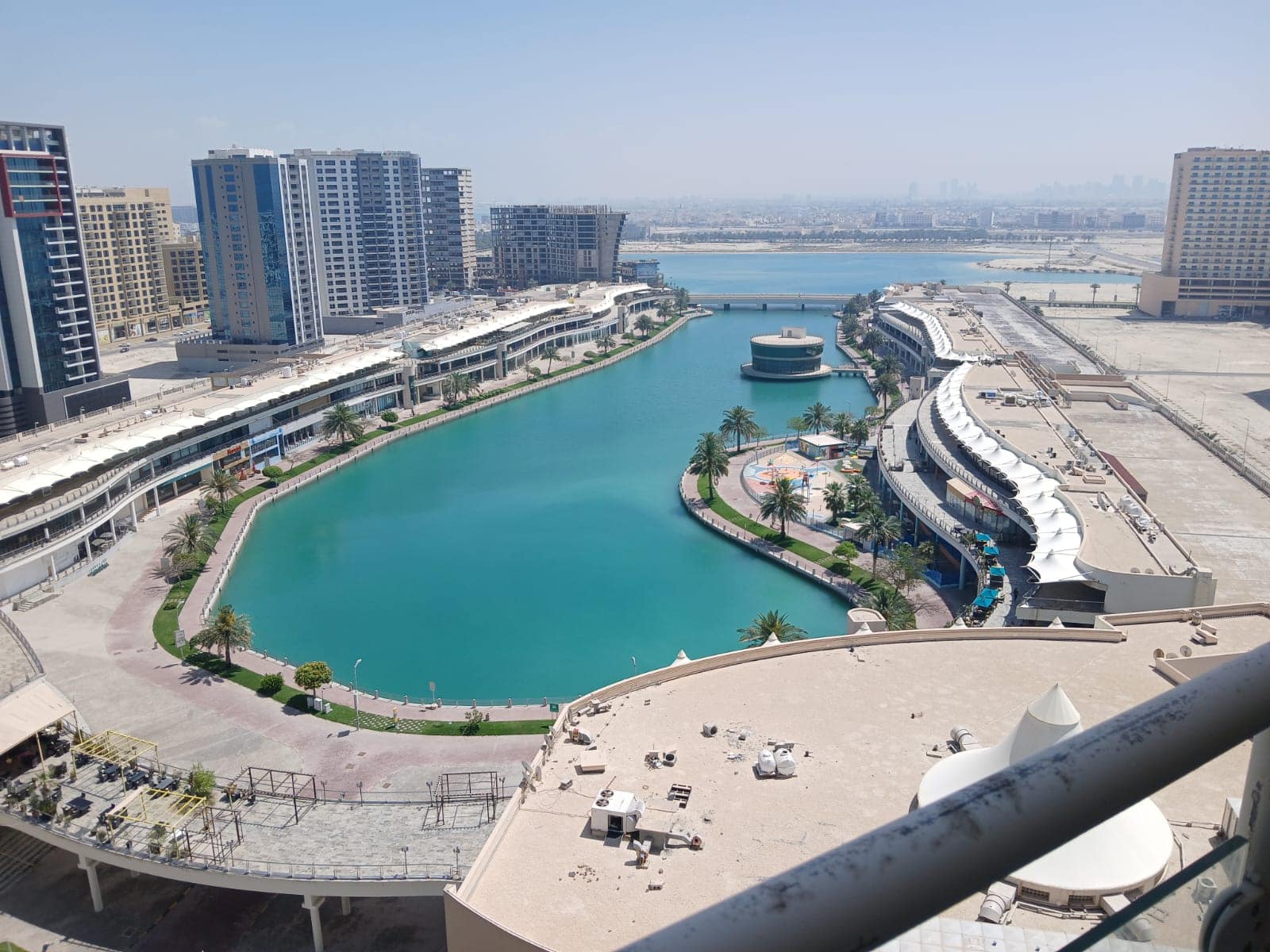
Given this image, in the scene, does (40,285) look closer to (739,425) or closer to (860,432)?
(739,425)

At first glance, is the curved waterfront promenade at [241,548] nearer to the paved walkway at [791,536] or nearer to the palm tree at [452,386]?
the palm tree at [452,386]

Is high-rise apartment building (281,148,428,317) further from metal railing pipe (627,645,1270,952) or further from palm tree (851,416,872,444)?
metal railing pipe (627,645,1270,952)

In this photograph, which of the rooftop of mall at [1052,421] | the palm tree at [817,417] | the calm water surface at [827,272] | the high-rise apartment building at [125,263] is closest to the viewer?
the rooftop of mall at [1052,421]

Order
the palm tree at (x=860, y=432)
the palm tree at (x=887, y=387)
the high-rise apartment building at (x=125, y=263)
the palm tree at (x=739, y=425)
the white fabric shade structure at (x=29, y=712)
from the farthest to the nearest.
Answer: the high-rise apartment building at (x=125, y=263) → the palm tree at (x=887, y=387) → the palm tree at (x=860, y=432) → the palm tree at (x=739, y=425) → the white fabric shade structure at (x=29, y=712)

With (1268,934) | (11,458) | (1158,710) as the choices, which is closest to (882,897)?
(1158,710)

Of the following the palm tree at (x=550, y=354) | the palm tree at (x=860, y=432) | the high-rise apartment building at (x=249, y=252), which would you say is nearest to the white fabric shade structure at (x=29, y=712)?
the palm tree at (x=860, y=432)

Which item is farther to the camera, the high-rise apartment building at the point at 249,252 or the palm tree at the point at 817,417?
the high-rise apartment building at the point at 249,252

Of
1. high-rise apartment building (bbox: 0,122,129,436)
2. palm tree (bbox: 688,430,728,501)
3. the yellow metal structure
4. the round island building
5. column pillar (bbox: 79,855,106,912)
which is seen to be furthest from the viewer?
the round island building

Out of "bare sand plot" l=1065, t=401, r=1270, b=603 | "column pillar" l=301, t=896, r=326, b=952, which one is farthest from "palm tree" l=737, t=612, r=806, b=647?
"column pillar" l=301, t=896, r=326, b=952
